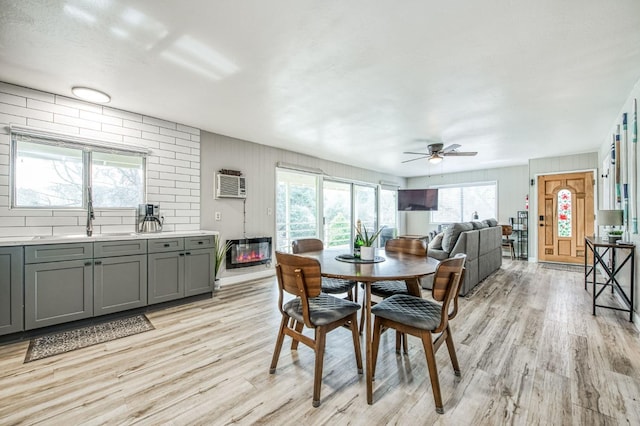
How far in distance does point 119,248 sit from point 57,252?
0.47m

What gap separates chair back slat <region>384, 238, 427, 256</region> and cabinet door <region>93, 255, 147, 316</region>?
8.90ft

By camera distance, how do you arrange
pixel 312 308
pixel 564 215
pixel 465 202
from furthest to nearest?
pixel 465 202 < pixel 564 215 < pixel 312 308

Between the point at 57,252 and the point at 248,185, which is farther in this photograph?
the point at 248,185

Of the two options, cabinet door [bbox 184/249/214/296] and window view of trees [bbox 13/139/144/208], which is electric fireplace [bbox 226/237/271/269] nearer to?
cabinet door [bbox 184/249/214/296]

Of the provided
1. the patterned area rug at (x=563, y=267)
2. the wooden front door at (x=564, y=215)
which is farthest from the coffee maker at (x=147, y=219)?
the wooden front door at (x=564, y=215)

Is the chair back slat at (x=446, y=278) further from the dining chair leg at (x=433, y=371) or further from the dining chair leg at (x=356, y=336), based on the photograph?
the dining chair leg at (x=356, y=336)

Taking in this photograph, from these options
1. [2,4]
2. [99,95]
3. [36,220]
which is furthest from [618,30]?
[36,220]

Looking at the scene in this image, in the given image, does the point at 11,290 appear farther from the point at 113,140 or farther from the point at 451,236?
the point at 451,236

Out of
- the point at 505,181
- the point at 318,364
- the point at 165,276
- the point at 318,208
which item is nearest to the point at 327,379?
the point at 318,364

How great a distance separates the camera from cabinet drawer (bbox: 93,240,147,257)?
9.11 feet

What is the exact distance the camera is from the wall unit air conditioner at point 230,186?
4.22 m

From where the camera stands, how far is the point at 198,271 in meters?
3.53

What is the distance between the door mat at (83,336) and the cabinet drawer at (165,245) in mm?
750

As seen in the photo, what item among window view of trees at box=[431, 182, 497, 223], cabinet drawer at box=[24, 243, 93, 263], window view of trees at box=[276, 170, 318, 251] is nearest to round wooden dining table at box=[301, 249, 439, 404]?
cabinet drawer at box=[24, 243, 93, 263]
